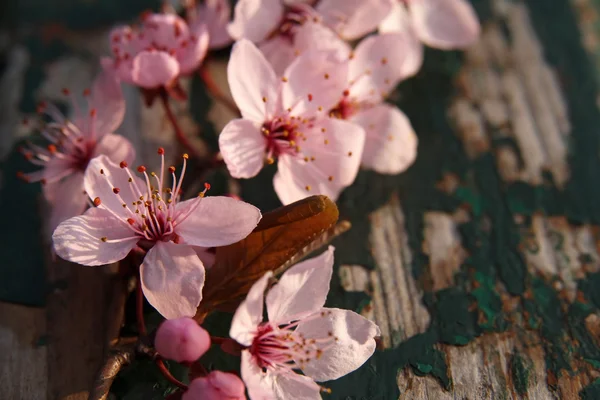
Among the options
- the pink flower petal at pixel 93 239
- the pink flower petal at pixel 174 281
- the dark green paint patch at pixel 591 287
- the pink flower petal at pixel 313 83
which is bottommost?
the dark green paint patch at pixel 591 287

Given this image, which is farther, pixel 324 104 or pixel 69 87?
pixel 69 87

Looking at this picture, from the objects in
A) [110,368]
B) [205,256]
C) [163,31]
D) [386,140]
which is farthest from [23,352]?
[386,140]

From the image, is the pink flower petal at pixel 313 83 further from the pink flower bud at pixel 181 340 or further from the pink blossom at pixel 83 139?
the pink flower bud at pixel 181 340

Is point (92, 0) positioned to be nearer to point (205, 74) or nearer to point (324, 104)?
point (205, 74)

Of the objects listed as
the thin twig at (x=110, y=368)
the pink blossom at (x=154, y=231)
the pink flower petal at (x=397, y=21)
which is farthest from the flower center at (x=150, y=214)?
the pink flower petal at (x=397, y=21)

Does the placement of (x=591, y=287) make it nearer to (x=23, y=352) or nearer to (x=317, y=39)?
(x=317, y=39)

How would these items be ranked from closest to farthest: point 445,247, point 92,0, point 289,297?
1. point 289,297
2. point 445,247
3. point 92,0

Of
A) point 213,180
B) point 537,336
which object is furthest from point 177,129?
point 537,336
